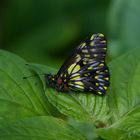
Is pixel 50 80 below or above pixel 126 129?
above

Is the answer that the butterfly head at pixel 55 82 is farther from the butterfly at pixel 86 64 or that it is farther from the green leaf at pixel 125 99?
the green leaf at pixel 125 99

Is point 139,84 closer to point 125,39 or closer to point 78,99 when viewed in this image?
point 78,99

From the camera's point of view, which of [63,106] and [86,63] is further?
[86,63]

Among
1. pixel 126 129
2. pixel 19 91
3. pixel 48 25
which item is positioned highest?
pixel 48 25

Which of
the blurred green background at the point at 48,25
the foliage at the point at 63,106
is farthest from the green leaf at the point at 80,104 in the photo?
the blurred green background at the point at 48,25

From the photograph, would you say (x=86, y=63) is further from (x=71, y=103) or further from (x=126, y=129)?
(x=126, y=129)

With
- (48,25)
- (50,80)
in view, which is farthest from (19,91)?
(48,25)

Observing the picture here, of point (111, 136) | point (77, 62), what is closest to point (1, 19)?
point (77, 62)
